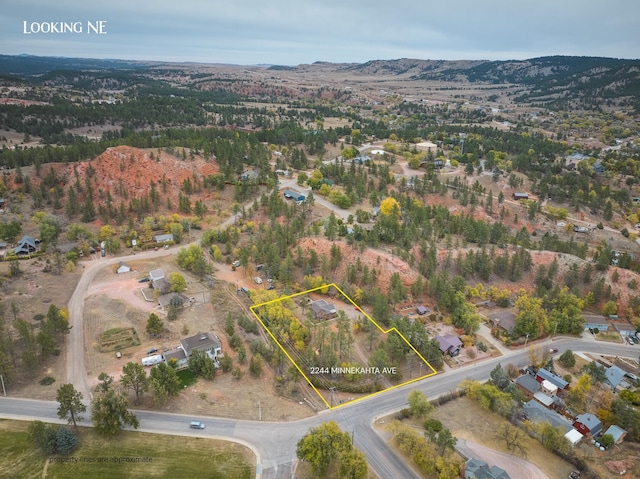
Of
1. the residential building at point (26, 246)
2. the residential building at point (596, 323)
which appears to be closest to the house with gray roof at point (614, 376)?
the residential building at point (596, 323)

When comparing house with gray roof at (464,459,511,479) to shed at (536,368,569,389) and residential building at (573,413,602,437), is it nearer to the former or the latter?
residential building at (573,413,602,437)

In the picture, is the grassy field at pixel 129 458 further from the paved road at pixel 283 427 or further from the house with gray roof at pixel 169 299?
the house with gray roof at pixel 169 299

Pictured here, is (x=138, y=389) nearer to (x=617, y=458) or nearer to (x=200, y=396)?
(x=200, y=396)

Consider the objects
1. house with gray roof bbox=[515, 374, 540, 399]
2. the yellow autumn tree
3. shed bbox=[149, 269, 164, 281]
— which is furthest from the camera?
the yellow autumn tree

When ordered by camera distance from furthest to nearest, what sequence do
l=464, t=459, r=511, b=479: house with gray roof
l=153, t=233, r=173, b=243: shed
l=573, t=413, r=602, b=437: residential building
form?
l=153, t=233, r=173, b=243: shed < l=573, t=413, r=602, b=437: residential building < l=464, t=459, r=511, b=479: house with gray roof

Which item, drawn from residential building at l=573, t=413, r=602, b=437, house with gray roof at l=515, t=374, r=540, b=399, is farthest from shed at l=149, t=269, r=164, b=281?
residential building at l=573, t=413, r=602, b=437

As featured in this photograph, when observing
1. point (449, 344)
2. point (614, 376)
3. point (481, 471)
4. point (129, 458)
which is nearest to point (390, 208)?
point (449, 344)

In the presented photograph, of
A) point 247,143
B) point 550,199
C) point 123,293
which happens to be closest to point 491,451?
point 123,293
